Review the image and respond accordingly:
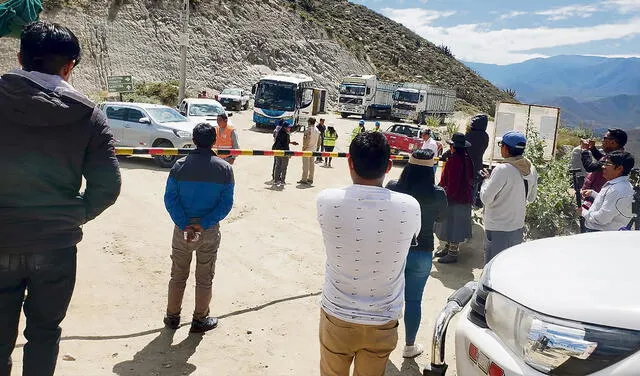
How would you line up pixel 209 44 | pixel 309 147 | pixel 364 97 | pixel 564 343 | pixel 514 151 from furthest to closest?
1. pixel 209 44
2. pixel 364 97
3. pixel 309 147
4. pixel 514 151
5. pixel 564 343

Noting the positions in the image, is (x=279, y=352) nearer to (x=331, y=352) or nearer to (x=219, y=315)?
(x=219, y=315)

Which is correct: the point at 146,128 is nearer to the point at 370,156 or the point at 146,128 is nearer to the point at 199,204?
the point at 199,204

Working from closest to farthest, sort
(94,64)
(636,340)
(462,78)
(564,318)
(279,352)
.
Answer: (636,340) < (564,318) < (279,352) < (94,64) < (462,78)

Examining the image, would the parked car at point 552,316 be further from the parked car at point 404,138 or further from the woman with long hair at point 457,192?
the parked car at point 404,138

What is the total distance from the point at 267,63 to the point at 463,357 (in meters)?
47.6

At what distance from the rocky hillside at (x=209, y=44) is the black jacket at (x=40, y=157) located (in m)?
36.5

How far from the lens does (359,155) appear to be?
8.53 ft

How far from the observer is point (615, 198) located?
4883mm

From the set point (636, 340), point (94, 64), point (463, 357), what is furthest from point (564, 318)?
point (94, 64)

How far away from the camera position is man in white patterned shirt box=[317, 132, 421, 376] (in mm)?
2484

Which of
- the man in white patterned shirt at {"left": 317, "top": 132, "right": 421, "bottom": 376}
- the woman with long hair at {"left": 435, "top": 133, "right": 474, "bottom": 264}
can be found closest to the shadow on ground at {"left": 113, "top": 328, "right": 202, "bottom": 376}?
the man in white patterned shirt at {"left": 317, "top": 132, "right": 421, "bottom": 376}

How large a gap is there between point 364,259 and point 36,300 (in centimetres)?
164

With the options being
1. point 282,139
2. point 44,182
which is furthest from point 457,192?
point 282,139

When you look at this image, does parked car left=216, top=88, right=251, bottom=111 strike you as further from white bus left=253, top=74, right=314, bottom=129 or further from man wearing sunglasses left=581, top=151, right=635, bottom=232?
man wearing sunglasses left=581, top=151, right=635, bottom=232
